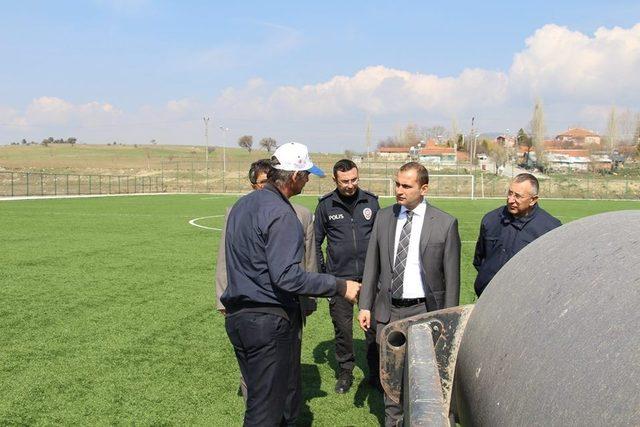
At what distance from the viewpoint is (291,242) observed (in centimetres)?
368

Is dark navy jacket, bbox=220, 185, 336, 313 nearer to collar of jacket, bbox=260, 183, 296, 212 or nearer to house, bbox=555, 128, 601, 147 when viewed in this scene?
collar of jacket, bbox=260, 183, 296, 212

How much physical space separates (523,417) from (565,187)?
6472cm

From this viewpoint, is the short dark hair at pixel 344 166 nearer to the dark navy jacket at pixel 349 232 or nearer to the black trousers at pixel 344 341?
the dark navy jacket at pixel 349 232

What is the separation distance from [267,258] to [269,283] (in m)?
0.17

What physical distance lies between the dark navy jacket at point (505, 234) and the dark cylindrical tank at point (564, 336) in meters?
3.19

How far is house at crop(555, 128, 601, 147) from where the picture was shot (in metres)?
157

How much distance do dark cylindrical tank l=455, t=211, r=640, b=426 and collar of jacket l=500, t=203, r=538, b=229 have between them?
10.7ft

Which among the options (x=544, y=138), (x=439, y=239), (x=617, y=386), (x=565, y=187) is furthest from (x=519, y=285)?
(x=544, y=138)

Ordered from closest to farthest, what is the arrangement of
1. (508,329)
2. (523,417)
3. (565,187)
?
(523,417), (508,329), (565,187)

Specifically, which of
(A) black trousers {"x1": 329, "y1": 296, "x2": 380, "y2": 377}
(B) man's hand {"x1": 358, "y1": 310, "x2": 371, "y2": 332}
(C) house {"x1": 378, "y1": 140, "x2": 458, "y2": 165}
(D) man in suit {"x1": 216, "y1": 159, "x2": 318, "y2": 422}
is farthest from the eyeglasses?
(C) house {"x1": 378, "y1": 140, "x2": 458, "y2": 165}

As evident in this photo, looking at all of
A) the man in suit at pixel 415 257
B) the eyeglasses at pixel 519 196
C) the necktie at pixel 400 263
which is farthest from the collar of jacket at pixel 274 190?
the eyeglasses at pixel 519 196

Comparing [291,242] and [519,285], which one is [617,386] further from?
[291,242]

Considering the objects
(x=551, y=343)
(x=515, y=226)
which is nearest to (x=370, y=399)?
(x=515, y=226)

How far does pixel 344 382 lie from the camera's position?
6336 mm
